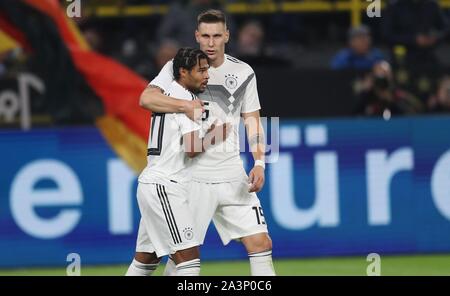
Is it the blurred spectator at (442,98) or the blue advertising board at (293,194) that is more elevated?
the blurred spectator at (442,98)

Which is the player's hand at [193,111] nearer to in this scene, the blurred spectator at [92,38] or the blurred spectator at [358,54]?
the blurred spectator at [358,54]

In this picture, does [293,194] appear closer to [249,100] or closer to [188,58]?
[249,100]

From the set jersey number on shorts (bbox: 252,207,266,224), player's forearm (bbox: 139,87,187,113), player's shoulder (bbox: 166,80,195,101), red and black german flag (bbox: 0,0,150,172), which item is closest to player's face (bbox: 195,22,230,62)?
player's shoulder (bbox: 166,80,195,101)

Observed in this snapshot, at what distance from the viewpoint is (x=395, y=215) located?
542 inches

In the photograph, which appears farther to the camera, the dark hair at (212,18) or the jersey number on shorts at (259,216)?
the jersey number on shorts at (259,216)

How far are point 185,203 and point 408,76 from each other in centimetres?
622

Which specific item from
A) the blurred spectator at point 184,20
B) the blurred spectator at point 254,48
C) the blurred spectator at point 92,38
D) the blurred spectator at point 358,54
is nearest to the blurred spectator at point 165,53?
the blurred spectator at point 184,20

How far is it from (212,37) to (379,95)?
5.22 meters

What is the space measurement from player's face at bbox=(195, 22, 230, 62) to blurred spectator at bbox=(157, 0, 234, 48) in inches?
235

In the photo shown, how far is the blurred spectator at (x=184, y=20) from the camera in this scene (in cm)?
1559

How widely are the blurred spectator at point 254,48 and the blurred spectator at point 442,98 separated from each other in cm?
199

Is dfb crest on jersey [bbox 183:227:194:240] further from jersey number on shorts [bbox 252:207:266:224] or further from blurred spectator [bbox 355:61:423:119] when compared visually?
blurred spectator [bbox 355:61:423:119]

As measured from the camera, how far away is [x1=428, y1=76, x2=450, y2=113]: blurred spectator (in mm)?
14628

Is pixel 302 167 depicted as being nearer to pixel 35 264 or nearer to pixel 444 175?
pixel 444 175
